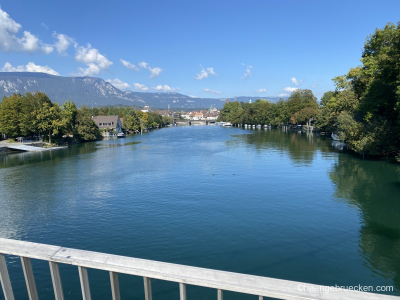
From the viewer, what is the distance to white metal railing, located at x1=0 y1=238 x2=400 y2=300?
2.12m

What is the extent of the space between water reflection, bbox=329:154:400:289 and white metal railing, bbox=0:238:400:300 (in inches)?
362

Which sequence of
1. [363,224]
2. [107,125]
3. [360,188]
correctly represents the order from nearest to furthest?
[363,224] → [360,188] → [107,125]

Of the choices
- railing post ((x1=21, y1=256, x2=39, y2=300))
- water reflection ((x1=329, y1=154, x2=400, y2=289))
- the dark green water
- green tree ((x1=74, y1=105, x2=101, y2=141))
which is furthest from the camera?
green tree ((x1=74, y1=105, x2=101, y2=141))

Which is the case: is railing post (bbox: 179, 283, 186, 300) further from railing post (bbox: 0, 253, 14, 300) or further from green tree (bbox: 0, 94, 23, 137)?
green tree (bbox: 0, 94, 23, 137)

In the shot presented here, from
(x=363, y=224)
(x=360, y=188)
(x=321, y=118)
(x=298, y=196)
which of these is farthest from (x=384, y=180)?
(x=321, y=118)

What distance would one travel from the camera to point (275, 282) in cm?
223

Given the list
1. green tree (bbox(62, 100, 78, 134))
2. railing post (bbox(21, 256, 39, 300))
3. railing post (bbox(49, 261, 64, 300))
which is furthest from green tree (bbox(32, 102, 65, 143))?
railing post (bbox(49, 261, 64, 300))

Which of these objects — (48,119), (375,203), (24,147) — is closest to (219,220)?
(375,203)

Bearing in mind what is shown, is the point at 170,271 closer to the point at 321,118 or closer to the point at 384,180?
the point at 384,180

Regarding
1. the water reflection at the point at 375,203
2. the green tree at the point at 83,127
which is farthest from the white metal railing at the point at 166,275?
the green tree at the point at 83,127

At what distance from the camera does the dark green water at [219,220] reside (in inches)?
382

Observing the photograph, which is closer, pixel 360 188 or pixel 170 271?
pixel 170 271

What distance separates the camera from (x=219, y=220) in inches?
563

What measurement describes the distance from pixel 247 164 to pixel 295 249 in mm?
19382
